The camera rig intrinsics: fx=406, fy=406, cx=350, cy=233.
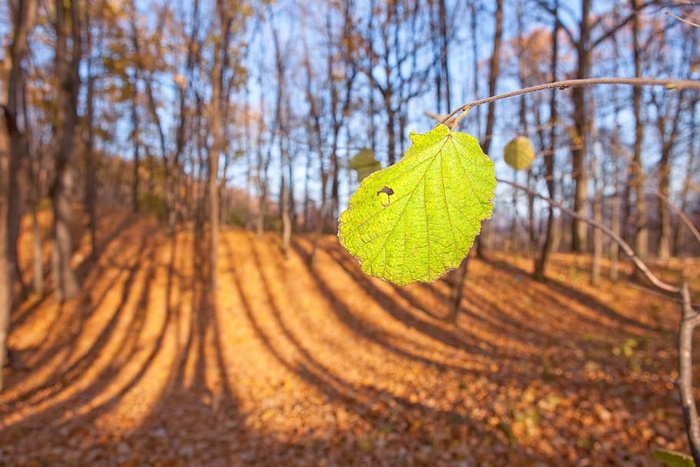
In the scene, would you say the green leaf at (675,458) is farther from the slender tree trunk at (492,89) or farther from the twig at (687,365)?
the slender tree trunk at (492,89)

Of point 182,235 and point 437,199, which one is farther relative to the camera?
point 182,235

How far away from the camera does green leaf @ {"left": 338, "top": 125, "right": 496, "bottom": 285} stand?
49 cm

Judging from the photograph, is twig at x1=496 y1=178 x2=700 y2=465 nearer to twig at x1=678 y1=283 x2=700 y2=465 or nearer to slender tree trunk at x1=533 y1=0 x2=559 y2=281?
→ twig at x1=678 y1=283 x2=700 y2=465

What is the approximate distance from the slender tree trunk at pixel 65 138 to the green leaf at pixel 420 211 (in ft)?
34.6

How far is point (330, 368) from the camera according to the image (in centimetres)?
717

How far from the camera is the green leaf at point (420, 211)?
0.49 m

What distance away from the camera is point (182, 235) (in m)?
14.4

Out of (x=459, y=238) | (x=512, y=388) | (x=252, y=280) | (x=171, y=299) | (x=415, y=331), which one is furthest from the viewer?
(x=252, y=280)

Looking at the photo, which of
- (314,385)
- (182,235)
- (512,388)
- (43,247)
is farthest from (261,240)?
(512,388)

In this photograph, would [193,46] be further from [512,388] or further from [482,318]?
[512,388]

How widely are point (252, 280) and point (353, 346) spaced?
14.2ft

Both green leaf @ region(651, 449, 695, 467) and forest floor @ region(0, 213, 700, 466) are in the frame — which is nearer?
green leaf @ region(651, 449, 695, 467)

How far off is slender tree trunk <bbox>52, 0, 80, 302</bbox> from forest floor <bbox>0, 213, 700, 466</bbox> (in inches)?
26.8

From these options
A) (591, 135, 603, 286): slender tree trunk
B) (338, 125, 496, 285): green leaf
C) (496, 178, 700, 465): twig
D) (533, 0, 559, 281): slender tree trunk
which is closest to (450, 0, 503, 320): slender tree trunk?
(533, 0, 559, 281): slender tree trunk
